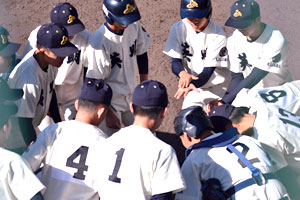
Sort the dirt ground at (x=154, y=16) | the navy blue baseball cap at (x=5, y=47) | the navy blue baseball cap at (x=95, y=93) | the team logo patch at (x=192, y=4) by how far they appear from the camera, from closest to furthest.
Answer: the navy blue baseball cap at (x=95, y=93) < the navy blue baseball cap at (x=5, y=47) < the team logo patch at (x=192, y=4) < the dirt ground at (x=154, y=16)

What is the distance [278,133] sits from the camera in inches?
148

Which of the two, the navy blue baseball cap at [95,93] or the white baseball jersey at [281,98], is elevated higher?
the navy blue baseball cap at [95,93]

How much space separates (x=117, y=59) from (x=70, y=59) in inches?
16.1

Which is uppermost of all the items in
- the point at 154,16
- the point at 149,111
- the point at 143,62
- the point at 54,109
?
the point at 149,111

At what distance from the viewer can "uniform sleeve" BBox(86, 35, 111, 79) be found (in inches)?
182

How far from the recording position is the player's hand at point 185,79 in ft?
15.7

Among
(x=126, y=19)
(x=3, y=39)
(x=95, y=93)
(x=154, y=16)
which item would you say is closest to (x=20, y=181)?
(x=95, y=93)

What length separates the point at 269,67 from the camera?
4.88m

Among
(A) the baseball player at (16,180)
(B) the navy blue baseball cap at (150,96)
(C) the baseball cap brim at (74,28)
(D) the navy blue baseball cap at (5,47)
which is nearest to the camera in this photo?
(A) the baseball player at (16,180)

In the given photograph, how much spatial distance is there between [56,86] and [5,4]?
3288 millimetres

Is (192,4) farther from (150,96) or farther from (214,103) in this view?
(150,96)

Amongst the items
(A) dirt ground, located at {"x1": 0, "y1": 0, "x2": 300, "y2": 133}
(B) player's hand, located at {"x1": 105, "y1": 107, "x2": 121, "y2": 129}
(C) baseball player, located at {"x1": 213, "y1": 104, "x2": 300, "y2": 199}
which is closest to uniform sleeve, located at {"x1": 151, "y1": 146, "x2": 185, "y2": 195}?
(C) baseball player, located at {"x1": 213, "y1": 104, "x2": 300, "y2": 199}

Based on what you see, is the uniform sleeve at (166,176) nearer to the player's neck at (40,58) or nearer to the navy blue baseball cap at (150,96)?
the navy blue baseball cap at (150,96)

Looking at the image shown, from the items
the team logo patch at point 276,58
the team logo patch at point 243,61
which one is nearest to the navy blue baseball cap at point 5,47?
the team logo patch at point 243,61
